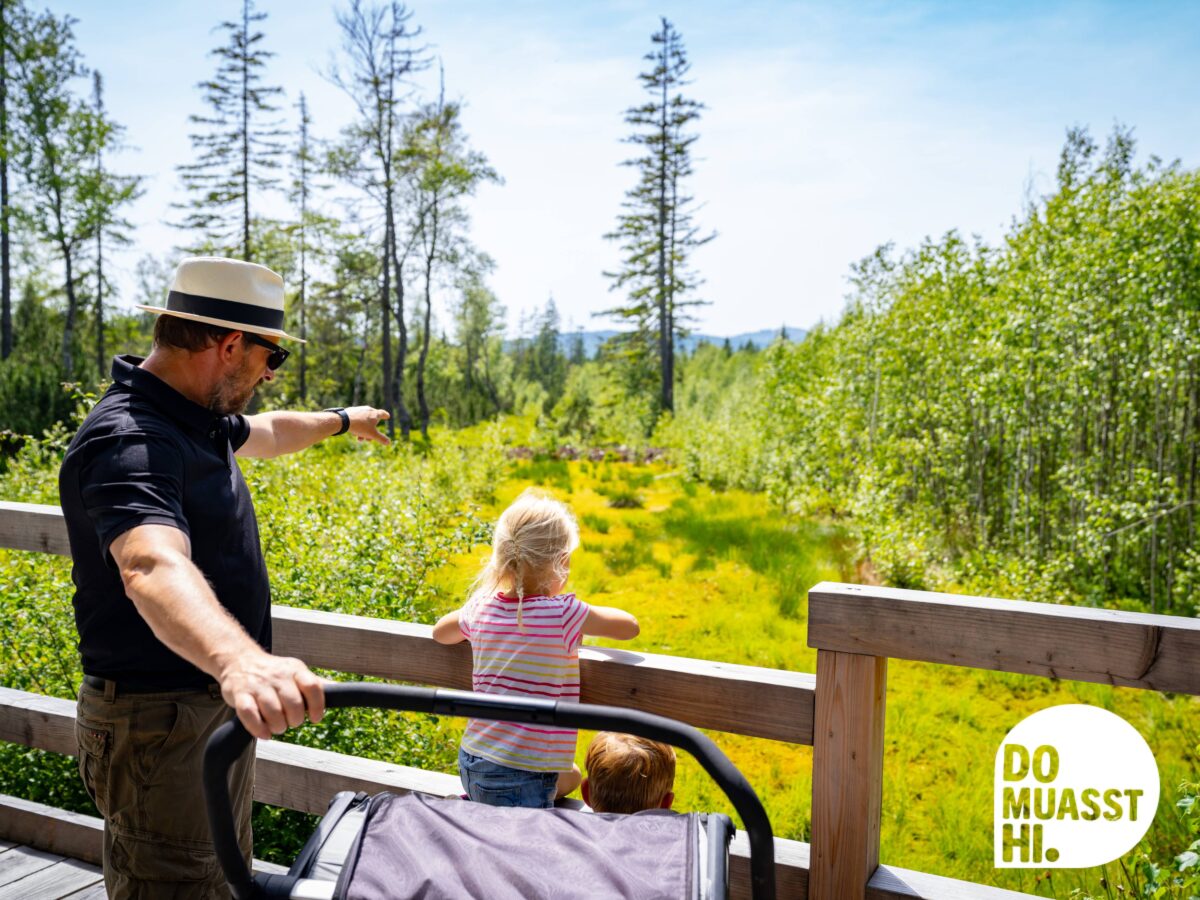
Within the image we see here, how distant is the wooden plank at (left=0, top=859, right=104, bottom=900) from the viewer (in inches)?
104

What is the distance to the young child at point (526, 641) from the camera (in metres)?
2.12

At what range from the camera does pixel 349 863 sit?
120 cm

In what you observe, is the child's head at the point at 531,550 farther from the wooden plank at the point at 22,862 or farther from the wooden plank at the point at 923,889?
the wooden plank at the point at 22,862

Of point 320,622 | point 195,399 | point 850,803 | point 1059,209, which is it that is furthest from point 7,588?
point 1059,209

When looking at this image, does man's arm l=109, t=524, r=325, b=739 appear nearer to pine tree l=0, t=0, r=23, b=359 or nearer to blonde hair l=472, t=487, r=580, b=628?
blonde hair l=472, t=487, r=580, b=628

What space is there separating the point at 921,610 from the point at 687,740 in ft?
2.64

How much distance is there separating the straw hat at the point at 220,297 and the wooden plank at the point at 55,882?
192 centimetres

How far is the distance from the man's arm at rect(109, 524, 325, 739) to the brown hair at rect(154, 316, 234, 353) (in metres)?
0.59

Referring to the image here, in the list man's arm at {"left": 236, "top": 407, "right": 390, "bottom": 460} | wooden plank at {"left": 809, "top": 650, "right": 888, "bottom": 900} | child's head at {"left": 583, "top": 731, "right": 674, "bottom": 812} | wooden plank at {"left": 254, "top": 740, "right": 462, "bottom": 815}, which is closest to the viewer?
wooden plank at {"left": 809, "top": 650, "right": 888, "bottom": 900}

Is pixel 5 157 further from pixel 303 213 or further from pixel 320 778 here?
pixel 320 778

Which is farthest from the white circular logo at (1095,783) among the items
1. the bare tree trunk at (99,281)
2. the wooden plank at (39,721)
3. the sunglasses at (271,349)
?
the bare tree trunk at (99,281)

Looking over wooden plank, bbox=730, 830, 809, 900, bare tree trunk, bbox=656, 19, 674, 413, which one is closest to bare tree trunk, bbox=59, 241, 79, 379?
bare tree trunk, bbox=656, 19, 674, 413

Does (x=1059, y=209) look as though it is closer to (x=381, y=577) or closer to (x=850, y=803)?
(x=381, y=577)

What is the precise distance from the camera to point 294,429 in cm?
274
